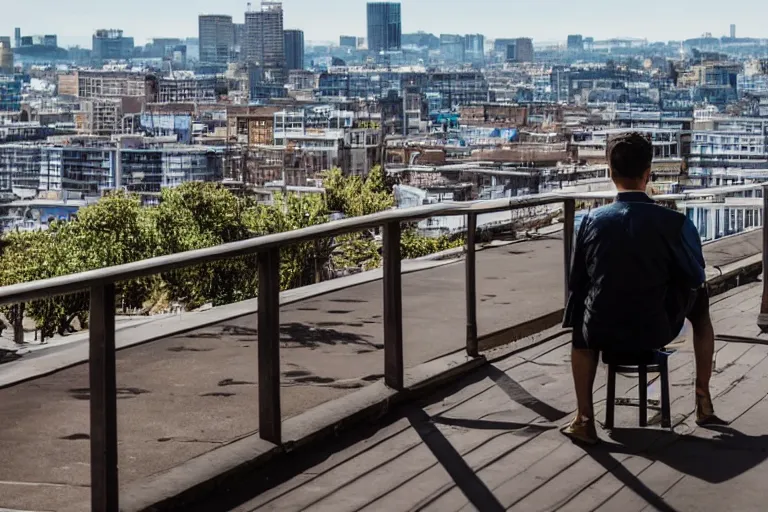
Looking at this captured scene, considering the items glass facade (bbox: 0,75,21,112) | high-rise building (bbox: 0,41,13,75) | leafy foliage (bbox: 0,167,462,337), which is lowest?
leafy foliage (bbox: 0,167,462,337)

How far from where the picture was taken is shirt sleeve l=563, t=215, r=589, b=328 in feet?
7.79

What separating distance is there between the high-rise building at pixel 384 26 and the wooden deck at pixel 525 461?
176m

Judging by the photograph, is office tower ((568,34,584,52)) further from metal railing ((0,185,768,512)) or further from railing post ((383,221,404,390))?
railing post ((383,221,404,390))

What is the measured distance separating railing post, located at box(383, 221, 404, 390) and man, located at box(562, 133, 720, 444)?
17.5 inches

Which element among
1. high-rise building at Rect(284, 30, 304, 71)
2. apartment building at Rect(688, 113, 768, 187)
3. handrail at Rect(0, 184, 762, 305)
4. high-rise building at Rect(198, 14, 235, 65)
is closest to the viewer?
handrail at Rect(0, 184, 762, 305)

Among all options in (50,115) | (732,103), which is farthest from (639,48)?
(50,115)

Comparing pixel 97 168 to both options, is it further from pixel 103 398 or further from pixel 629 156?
pixel 103 398

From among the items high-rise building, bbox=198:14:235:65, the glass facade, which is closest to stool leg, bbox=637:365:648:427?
the glass facade

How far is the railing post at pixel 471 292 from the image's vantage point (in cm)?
308

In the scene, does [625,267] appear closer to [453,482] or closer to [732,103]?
[453,482]

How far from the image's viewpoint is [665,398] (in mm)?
2428

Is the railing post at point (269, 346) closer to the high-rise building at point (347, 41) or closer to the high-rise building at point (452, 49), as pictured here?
the high-rise building at point (452, 49)

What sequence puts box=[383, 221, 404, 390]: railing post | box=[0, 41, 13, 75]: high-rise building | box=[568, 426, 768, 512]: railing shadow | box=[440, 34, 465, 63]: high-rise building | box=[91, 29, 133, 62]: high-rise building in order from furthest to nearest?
box=[440, 34, 465, 63]: high-rise building < box=[91, 29, 133, 62]: high-rise building < box=[0, 41, 13, 75]: high-rise building < box=[383, 221, 404, 390]: railing post < box=[568, 426, 768, 512]: railing shadow

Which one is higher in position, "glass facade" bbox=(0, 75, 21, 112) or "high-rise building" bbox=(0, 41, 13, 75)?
"high-rise building" bbox=(0, 41, 13, 75)
